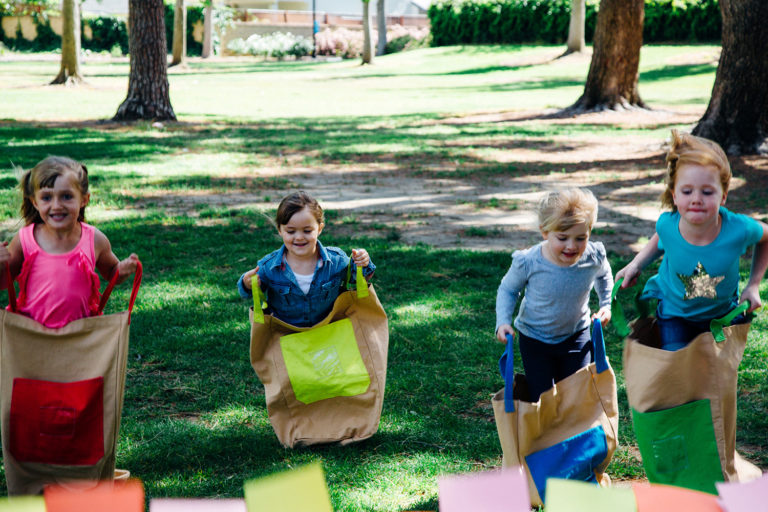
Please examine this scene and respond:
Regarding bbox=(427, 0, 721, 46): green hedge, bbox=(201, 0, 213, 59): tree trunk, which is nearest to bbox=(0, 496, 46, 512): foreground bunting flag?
bbox=(427, 0, 721, 46): green hedge

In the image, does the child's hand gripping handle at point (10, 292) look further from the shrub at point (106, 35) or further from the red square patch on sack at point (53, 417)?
the shrub at point (106, 35)

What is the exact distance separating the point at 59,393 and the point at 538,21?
3804cm

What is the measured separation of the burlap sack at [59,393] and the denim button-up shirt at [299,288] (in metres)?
0.79

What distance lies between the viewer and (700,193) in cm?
303

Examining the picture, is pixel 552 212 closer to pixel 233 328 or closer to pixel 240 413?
pixel 240 413

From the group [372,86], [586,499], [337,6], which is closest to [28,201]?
[586,499]

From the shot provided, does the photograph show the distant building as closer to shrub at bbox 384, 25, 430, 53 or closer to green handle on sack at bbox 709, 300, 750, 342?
shrub at bbox 384, 25, 430, 53

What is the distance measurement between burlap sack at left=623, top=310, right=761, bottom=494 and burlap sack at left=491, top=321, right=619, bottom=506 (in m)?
0.12

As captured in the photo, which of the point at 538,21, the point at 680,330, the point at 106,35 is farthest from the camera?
the point at 106,35

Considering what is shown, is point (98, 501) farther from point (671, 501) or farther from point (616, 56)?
point (616, 56)

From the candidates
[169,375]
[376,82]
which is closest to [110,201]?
[169,375]

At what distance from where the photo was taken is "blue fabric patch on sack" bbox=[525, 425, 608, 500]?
3.00 metres

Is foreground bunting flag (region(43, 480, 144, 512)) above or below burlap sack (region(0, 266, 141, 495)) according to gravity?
above

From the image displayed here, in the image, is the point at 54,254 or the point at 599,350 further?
the point at 54,254
